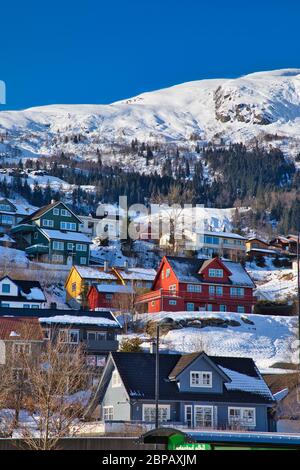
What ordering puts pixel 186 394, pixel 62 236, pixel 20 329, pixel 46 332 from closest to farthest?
1. pixel 186 394
2. pixel 20 329
3. pixel 46 332
4. pixel 62 236

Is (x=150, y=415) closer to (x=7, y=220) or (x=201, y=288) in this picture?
(x=201, y=288)

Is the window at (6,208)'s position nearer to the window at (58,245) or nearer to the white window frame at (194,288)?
the window at (58,245)

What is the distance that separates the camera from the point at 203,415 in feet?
174

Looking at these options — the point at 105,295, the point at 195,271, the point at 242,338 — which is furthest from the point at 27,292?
the point at 242,338

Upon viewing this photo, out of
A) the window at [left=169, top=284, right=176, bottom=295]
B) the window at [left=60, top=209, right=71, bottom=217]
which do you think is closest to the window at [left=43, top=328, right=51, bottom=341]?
the window at [left=169, top=284, right=176, bottom=295]

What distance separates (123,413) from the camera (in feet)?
169

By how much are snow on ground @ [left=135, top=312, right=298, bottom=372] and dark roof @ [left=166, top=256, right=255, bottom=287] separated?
33.6 feet

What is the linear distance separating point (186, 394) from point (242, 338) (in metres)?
25.6

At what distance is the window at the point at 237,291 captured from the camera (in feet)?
316

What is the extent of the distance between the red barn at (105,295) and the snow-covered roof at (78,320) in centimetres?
2101

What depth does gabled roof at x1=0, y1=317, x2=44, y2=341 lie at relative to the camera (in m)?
61.8

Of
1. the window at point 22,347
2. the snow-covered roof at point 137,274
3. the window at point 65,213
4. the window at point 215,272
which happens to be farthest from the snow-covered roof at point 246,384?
the window at point 65,213

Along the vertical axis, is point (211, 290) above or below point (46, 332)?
above
